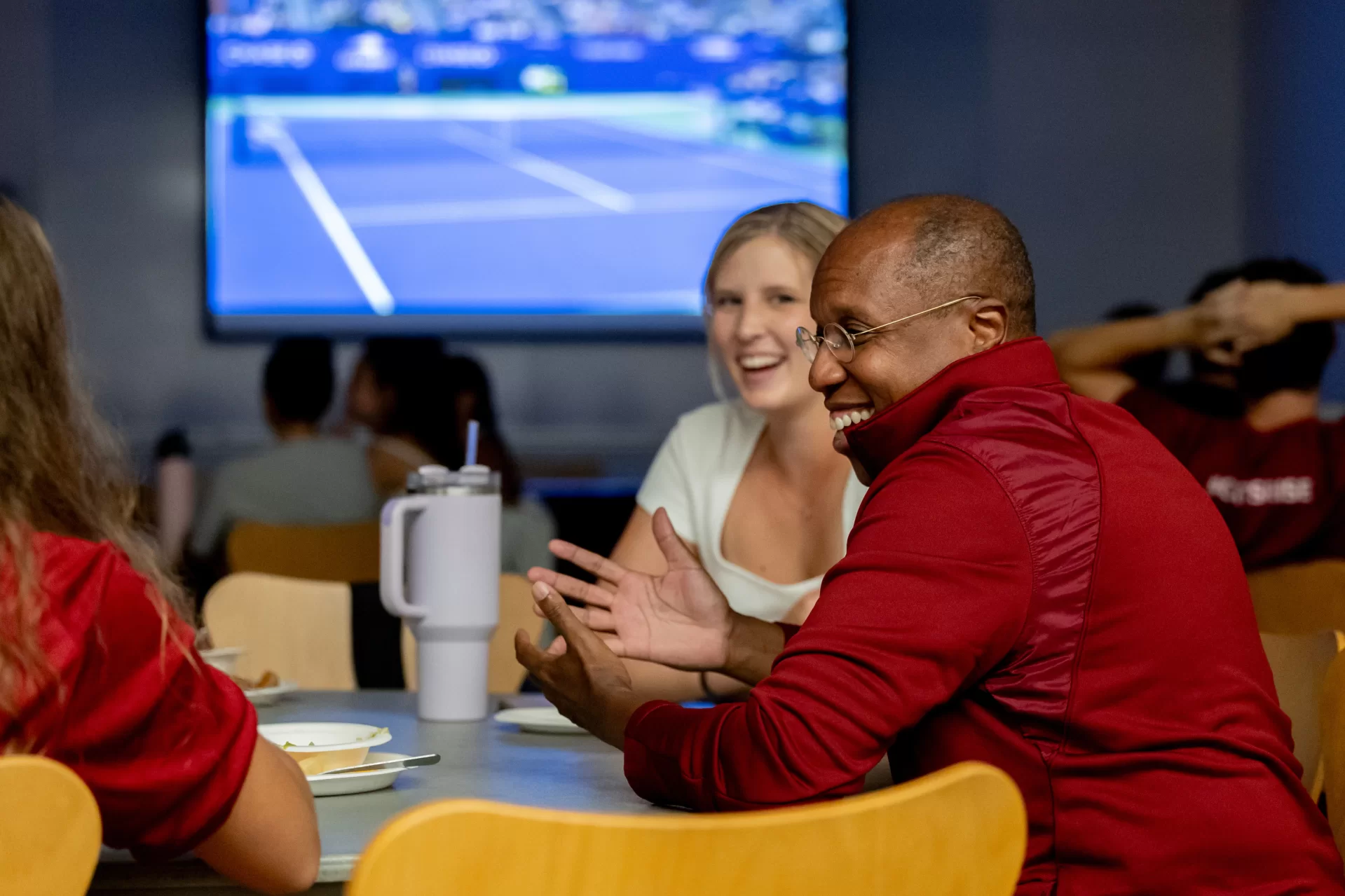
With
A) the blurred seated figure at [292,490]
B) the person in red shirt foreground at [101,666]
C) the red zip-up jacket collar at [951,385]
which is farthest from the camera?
the blurred seated figure at [292,490]

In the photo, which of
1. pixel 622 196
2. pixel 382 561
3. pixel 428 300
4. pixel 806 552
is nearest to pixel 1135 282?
pixel 622 196

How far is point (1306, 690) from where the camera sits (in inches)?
63.5

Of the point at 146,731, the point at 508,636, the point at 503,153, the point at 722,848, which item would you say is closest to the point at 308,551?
the point at 508,636

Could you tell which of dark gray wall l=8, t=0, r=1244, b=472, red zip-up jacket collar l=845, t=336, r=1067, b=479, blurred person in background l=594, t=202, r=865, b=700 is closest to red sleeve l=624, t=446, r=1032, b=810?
red zip-up jacket collar l=845, t=336, r=1067, b=479

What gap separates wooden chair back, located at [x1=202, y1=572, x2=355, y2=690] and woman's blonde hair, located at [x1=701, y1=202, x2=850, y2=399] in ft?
2.61

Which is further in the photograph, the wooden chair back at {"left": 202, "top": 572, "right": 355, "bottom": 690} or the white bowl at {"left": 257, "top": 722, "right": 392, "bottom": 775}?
the wooden chair back at {"left": 202, "top": 572, "right": 355, "bottom": 690}

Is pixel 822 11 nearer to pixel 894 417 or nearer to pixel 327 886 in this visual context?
pixel 894 417

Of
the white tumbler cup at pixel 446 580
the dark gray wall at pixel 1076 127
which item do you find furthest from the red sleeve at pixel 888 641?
the dark gray wall at pixel 1076 127

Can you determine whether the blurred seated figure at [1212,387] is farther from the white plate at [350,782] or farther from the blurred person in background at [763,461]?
the white plate at [350,782]

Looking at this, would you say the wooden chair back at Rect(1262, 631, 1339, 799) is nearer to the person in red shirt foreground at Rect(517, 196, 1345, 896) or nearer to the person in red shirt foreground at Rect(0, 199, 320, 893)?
the person in red shirt foreground at Rect(517, 196, 1345, 896)

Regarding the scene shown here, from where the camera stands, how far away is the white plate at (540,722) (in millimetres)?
1588

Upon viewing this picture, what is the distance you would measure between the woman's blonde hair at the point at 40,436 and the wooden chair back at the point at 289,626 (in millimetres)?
1302

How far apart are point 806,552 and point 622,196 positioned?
346cm

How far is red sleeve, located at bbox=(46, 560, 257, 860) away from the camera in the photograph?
0.93 metres
